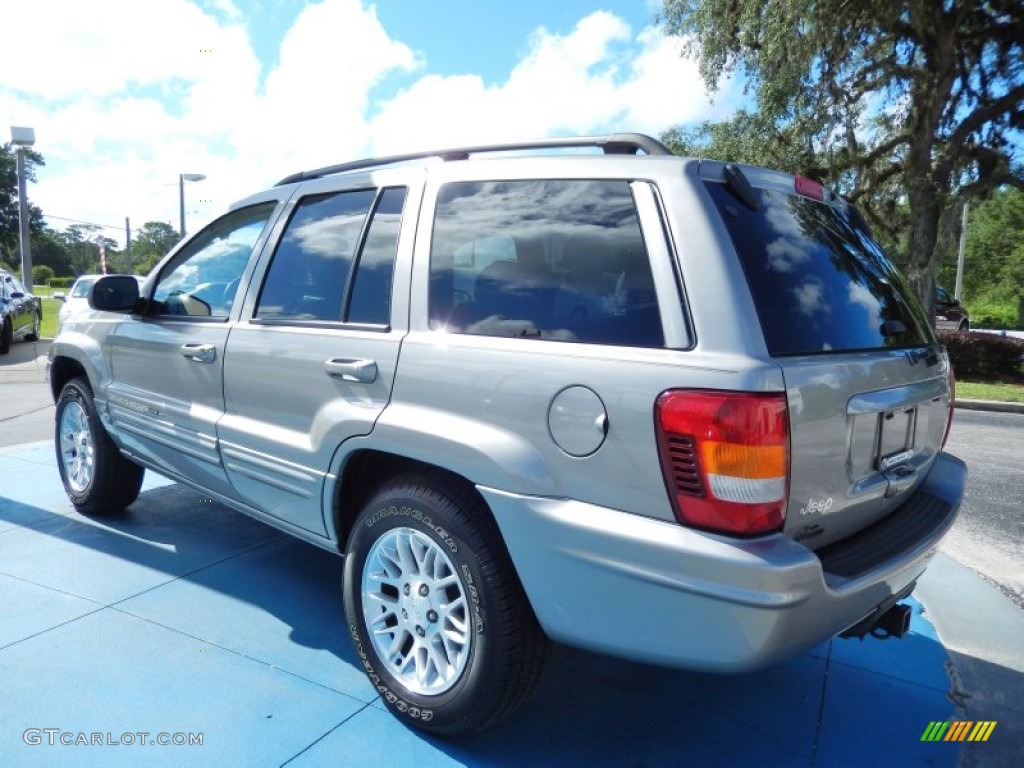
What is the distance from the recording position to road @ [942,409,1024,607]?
436 cm

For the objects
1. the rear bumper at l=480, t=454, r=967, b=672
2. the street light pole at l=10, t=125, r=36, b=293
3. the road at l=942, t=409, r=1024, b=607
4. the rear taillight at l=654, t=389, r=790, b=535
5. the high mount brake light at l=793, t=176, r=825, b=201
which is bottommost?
the road at l=942, t=409, r=1024, b=607

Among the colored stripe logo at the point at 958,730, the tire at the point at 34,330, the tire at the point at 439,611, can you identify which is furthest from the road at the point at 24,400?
the colored stripe logo at the point at 958,730

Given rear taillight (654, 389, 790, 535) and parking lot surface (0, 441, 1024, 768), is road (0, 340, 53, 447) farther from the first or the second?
rear taillight (654, 389, 790, 535)

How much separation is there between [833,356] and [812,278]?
28 cm

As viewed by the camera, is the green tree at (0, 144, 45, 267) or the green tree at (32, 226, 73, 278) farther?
the green tree at (32, 226, 73, 278)

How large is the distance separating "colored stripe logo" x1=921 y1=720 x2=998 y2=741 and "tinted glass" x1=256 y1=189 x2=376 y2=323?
2.65 m

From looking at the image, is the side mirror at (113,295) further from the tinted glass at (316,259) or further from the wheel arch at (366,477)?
the wheel arch at (366,477)

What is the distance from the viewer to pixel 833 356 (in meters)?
2.09

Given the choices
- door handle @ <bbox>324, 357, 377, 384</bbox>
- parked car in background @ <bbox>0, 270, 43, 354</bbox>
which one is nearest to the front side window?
door handle @ <bbox>324, 357, 377, 384</bbox>

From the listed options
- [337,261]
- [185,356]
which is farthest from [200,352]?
[337,261]

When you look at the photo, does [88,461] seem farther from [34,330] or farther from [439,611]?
[34,330]

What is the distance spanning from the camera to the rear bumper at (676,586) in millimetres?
1775

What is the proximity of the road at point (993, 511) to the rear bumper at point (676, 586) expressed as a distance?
2.79 m

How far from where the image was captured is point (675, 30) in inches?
592
